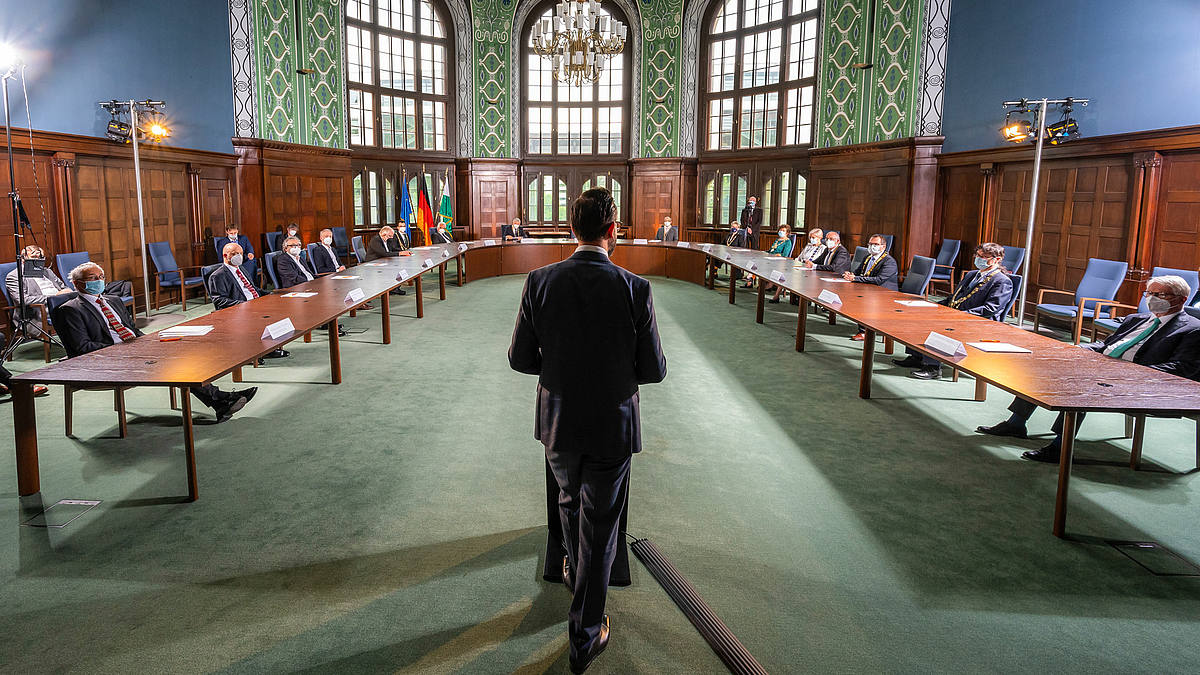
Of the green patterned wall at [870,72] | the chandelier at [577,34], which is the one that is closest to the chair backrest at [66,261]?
the chandelier at [577,34]

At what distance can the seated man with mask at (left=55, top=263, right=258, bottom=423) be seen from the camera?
420 cm

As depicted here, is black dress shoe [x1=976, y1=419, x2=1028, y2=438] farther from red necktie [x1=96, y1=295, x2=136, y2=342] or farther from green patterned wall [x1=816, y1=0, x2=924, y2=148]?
green patterned wall [x1=816, y1=0, x2=924, y2=148]

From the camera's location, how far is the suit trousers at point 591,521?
2.09 meters

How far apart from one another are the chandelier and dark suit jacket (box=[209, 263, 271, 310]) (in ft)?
17.2

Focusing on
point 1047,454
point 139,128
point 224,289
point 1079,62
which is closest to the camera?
point 1047,454

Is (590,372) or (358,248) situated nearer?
(590,372)

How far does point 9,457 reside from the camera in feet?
12.6

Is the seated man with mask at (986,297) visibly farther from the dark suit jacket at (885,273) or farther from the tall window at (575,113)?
the tall window at (575,113)

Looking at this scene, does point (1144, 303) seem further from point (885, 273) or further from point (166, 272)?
point (166, 272)

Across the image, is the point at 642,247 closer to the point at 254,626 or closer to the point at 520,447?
the point at 520,447

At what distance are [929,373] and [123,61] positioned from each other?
9.03 m

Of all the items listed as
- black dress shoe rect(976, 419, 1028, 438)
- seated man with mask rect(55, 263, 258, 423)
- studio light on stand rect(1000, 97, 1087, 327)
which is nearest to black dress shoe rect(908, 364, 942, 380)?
black dress shoe rect(976, 419, 1028, 438)

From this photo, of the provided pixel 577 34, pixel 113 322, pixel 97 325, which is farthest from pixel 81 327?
pixel 577 34

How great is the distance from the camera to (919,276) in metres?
7.39
